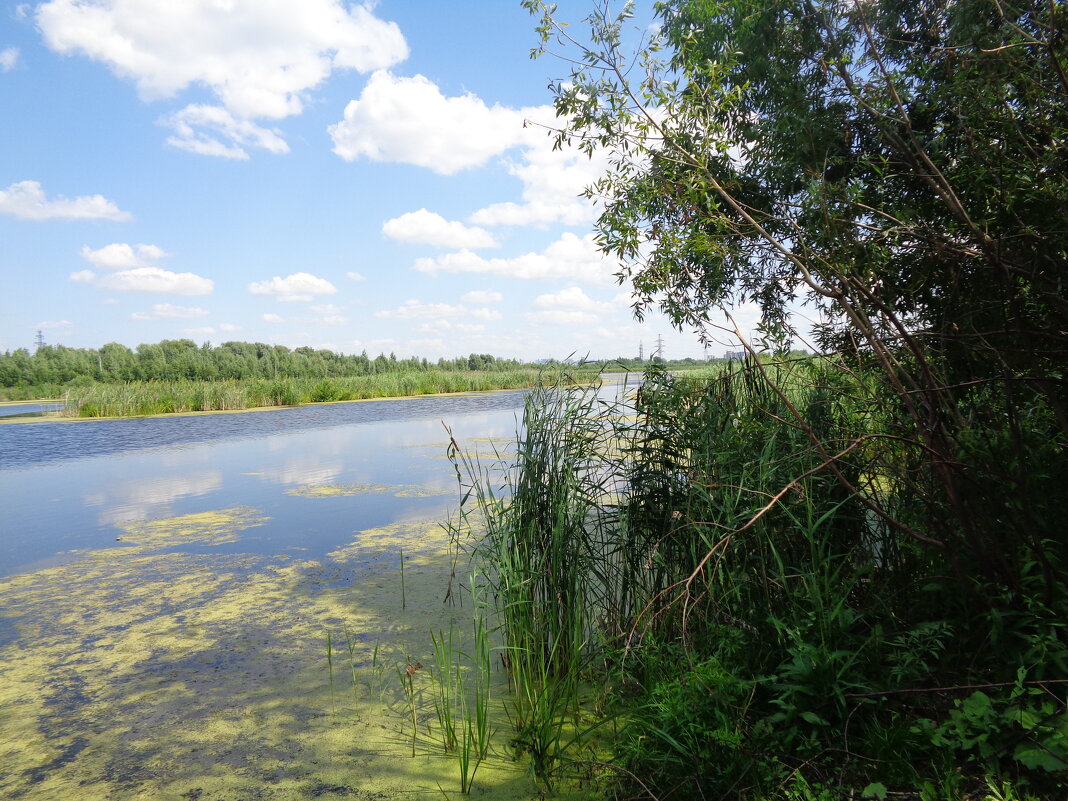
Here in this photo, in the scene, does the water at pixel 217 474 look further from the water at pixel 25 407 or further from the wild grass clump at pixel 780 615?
the water at pixel 25 407

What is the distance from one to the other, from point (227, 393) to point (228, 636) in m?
18.2

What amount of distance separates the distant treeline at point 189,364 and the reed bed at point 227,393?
266cm

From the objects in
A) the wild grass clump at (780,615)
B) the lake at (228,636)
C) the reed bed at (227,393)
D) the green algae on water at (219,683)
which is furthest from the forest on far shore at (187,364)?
the wild grass clump at (780,615)

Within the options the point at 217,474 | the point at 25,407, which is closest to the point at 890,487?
the point at 217,474

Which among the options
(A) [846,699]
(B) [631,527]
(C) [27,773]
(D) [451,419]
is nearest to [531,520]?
(B) [631,527]

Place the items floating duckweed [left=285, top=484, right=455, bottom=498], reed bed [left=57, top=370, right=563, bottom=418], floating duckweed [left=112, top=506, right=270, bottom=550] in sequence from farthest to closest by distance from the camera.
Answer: reed bed [left=57, top=370, right=563, bottom=418], floating duckweed [left=285, top=484, right=455, bottom=498], floating duckweed [left=112, top=506, right=270, bottom=550]

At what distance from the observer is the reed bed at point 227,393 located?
18531 mm

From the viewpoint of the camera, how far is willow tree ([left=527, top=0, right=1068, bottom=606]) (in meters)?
2.01

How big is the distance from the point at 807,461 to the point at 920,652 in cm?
105

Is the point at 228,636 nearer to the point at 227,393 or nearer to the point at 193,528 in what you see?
the point at 193,528

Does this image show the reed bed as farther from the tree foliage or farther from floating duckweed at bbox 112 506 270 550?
the tree foliage

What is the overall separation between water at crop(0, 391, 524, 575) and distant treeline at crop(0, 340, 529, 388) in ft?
26.9

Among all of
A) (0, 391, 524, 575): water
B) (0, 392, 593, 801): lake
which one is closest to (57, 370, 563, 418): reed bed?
(0, 391, 524, 575): water

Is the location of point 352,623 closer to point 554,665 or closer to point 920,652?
point 554,665
